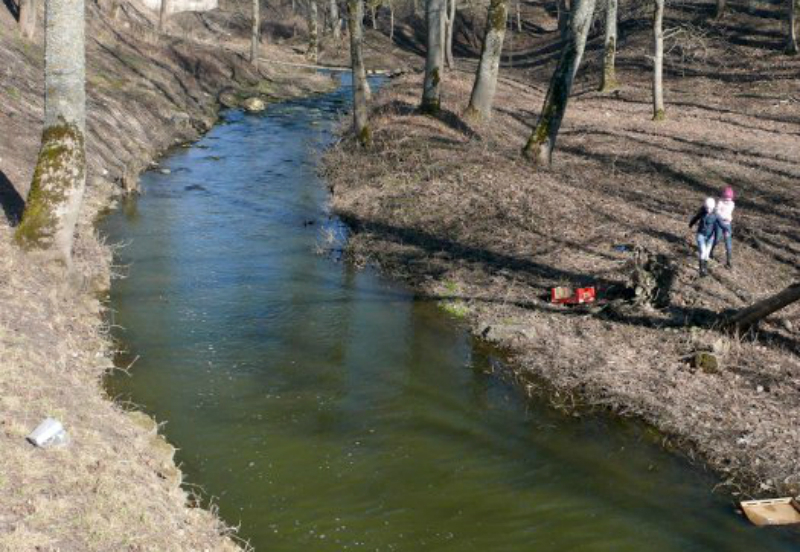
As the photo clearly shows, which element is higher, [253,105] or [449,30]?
[449,30]

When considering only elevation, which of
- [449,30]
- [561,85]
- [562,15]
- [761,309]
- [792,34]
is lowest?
[761,309]

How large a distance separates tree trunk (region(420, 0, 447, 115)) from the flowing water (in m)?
11.0

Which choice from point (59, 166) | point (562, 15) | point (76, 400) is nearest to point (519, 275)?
point (59, 166)

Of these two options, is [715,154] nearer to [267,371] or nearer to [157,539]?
[267,371]

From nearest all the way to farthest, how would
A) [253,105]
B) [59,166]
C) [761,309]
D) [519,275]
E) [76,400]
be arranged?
[76,400]
[761,309]
[59,166]
[519,275]
[253,105]

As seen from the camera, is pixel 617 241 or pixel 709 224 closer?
pixel 709 224

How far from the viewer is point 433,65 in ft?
88.6

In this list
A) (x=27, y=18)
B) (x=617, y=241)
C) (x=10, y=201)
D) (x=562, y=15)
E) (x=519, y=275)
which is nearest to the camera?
(x=10, y=201)

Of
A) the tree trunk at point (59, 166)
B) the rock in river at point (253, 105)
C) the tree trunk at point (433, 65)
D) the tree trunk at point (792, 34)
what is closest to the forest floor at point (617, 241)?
the tree trunk at point (433, 65)

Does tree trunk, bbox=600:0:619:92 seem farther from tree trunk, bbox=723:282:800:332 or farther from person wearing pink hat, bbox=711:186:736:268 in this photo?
tree trunk, bbox=723:282:800:332

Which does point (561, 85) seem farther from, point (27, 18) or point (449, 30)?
point (449, 30)

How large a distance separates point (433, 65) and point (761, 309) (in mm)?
16888

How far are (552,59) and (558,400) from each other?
137 ft

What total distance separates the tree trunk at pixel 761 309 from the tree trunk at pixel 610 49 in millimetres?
23648
